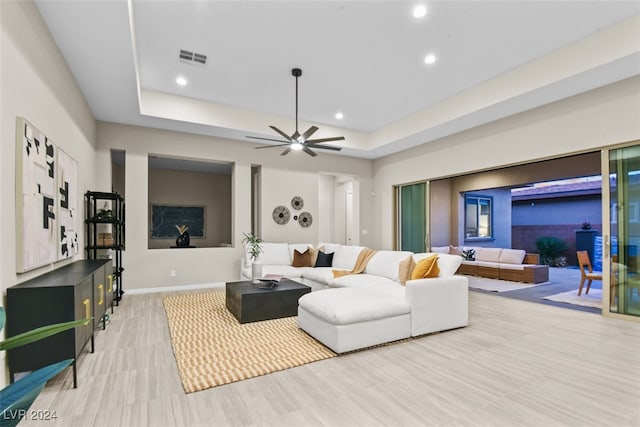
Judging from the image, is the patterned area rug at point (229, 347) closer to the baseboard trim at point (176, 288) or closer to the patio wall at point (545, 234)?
the baseboard trim at point (176, 288)

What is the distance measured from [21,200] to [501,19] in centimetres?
471

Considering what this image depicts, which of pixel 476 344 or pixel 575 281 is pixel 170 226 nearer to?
pixel 476 344

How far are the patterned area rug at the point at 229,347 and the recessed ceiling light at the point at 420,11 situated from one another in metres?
3.46

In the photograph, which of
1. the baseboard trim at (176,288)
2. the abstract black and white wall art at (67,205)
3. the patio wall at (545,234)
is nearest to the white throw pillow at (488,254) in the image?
the patio wall at (545,234)

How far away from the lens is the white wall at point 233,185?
568 centimetres

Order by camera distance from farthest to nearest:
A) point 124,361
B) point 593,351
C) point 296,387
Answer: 1. point 593,351
2. point 124,361
3. point 296,387

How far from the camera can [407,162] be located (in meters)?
7.38

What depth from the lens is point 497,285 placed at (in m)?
6.93

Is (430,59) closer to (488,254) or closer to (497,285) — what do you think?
(497,285)

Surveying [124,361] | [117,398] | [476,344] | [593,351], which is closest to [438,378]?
[476,344]

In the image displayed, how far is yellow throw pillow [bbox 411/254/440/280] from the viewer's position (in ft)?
12.2

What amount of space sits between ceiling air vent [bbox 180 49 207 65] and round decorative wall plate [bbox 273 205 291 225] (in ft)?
11.2

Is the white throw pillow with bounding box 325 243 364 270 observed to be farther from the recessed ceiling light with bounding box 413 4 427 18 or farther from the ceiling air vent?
the ceiling air vent

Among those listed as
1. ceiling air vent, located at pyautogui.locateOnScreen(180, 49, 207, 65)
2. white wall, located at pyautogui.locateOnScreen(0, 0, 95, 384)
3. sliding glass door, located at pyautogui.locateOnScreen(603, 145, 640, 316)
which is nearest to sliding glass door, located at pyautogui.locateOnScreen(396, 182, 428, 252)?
sliding glass door, located at pyautogui.locateOnScreen(603, 145, 640, 316)
